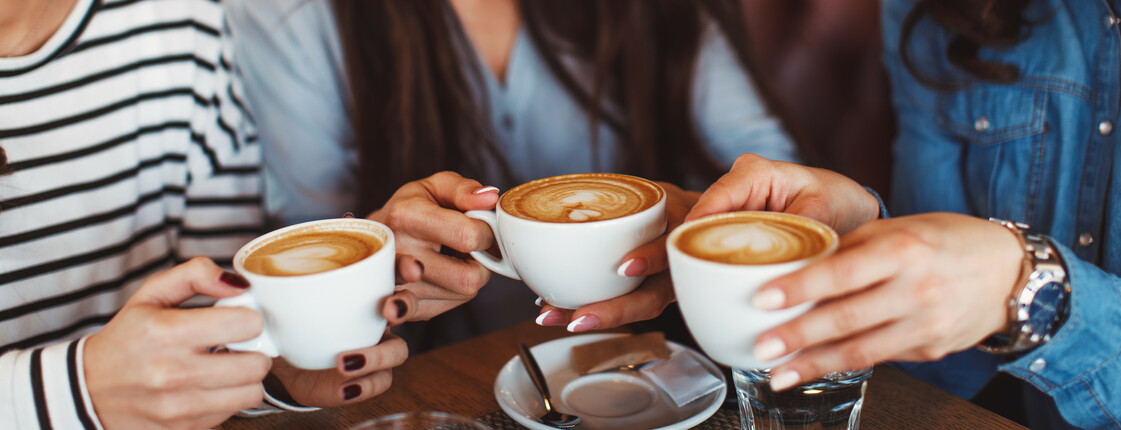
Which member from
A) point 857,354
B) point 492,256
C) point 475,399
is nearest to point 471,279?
point 492,256

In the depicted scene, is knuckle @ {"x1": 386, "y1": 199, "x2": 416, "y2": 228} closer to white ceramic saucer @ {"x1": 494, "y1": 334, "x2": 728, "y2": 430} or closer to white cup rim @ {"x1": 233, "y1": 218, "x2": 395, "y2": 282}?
white cup rim @ {"x1": 233, "y1": 218, "x2": 395, "y2": 282}

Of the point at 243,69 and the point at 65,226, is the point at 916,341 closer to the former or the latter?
the point at 65,226

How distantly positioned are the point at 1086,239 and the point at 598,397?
2.94 feet

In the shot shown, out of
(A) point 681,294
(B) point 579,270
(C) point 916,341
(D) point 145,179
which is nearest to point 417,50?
(D) point 145,179

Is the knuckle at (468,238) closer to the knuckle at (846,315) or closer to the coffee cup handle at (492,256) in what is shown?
the coffee cup handle at (492,256)

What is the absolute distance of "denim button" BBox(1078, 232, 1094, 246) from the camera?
1.24 meters

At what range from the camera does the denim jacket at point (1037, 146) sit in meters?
1.18

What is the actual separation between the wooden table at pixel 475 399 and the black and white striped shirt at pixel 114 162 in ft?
1.71

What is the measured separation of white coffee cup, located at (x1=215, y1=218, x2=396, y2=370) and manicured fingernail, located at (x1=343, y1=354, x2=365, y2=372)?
0.04ft

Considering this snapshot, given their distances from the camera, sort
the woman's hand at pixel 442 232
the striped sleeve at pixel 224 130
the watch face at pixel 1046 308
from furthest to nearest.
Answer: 1. the striped sleeve at pixel 224 130
2. the woman's hand at pixel 442 232
3. the watch face at pixel 1046 308

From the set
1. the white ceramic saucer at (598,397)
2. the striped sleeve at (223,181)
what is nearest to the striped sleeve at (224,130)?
the striped sleeve at (223,181)

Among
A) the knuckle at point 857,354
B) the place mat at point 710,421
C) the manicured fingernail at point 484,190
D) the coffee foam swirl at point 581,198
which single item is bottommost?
the place mat at point 710,421

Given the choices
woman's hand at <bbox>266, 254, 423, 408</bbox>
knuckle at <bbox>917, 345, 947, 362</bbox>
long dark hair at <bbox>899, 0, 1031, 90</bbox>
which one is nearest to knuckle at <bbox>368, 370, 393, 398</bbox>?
woman's hand at <bbox>266, 254, 423, 408</bbox>

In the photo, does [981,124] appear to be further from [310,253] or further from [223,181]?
[223,181]
